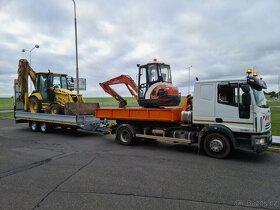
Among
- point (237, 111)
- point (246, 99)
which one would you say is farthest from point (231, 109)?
point (246, 99)

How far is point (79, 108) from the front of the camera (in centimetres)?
1272

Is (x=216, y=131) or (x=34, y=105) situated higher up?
(x=34, y=105)

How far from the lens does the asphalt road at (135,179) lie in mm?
4316

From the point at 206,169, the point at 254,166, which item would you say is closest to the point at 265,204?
the point at 206,169

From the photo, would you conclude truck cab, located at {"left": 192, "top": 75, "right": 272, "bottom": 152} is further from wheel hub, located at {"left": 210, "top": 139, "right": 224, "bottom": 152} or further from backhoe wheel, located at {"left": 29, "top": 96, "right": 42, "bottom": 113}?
backhoe wheel, located at {"left": 29, "top": 96, "right": 42, "bottom": 113}

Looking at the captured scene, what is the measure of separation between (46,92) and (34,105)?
55.0 inches

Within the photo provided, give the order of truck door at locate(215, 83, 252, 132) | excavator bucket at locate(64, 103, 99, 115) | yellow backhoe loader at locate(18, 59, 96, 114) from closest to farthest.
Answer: truck door at locate(215, 83, 252, 132), excavator bucket at locate(64, 103, 99, 115), yellow backhoe loader at locate(18, 59, 96, 114)

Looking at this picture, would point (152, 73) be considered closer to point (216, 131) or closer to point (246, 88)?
point (216, 131)

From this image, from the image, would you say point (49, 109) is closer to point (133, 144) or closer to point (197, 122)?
point (133, 144)

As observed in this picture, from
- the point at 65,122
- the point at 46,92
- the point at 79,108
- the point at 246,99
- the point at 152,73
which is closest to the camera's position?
the point at 246,99

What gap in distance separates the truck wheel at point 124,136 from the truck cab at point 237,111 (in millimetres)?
3044

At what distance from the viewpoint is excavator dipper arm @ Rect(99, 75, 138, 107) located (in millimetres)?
12505

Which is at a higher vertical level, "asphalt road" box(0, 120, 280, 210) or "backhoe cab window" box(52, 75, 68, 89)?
"backhoe cab window" box(52, 75, 68, 89)

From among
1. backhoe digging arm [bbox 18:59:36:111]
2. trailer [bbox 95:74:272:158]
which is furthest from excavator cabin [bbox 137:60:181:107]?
backhoe digging arm [bbox 18:59:36:111]
